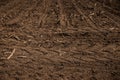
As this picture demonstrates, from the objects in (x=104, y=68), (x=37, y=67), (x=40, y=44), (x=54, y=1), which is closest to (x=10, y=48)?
(x=40, y=44)

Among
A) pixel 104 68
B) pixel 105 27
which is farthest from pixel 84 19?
pixel 104 68

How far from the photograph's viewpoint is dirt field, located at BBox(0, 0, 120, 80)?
448 cm

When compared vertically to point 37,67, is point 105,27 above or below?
above

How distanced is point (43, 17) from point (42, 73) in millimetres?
3145

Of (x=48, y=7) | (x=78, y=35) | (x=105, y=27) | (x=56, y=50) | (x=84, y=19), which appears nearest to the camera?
(x=56, y=50)

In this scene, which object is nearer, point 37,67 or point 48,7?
point 37,67

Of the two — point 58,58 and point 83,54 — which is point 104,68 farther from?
point 58,58

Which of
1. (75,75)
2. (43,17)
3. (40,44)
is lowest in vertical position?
(75,75)

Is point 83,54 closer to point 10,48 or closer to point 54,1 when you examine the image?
point 10,48

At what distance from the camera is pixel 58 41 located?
5656 mm

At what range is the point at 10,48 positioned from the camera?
5.36 m

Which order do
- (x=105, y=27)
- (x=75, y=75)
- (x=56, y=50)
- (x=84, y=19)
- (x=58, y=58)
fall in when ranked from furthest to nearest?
(x=84, y=19) < (x=105, y=27) < (x=56, y=50) < (x=58, y=58) < (x=75, y=75)

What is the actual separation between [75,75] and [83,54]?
33.8 inches

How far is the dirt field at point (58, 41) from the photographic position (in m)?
4.48
